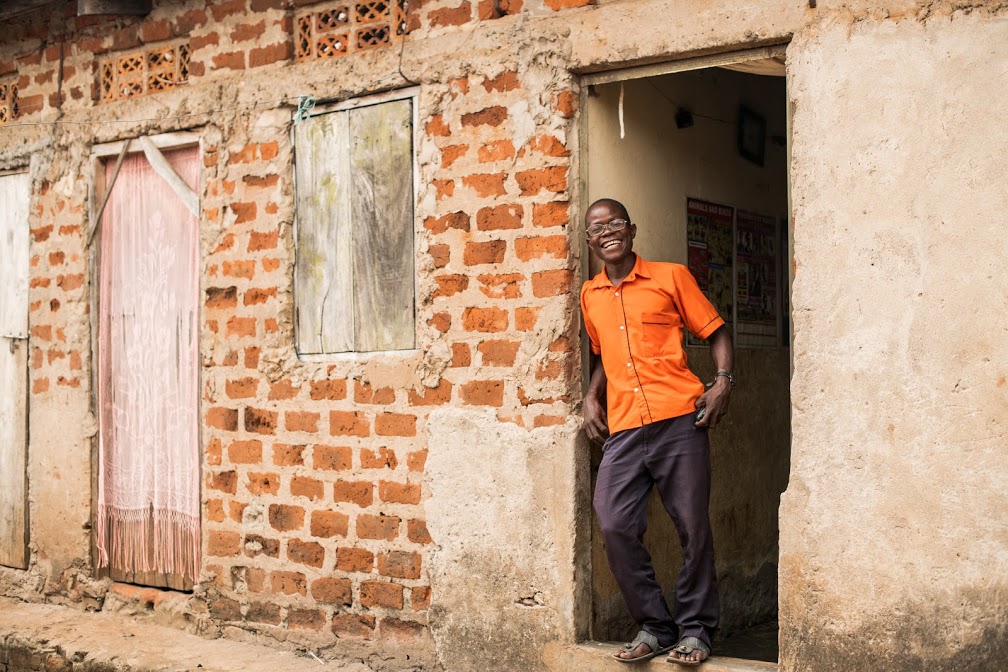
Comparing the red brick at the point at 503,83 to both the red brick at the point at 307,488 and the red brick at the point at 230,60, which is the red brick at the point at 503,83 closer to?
the red brick at the point at 230,60

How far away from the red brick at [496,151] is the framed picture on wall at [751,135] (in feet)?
5.40

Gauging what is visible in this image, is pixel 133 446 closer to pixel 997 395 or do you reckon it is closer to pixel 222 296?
pixel 222 296

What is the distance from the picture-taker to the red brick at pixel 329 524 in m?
5.82

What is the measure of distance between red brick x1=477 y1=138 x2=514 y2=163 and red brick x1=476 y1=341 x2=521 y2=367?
0.78 meters

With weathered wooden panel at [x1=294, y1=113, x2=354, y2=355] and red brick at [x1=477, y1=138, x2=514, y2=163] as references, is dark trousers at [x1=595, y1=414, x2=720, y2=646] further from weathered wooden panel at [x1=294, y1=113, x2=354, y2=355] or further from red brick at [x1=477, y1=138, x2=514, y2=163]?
weathered wooden panel at [x1=294, y1=113, x2=354, y2=355]

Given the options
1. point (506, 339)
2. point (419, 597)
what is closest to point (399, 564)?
point (419, 597)

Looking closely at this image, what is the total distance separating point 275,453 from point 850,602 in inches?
111

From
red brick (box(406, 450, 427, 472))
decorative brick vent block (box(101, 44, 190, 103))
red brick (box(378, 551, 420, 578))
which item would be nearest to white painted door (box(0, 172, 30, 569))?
decorative brick vent block (box(101, 44, 190, 103))

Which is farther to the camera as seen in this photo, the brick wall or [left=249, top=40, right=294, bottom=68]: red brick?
[left=249, top=40, right=294, bottom=68]: red brick

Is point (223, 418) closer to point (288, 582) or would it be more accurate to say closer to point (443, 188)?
point (288, 582)

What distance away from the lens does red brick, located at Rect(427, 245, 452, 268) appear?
18.2 feet

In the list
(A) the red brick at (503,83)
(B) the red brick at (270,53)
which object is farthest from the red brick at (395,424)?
(B) the red brick at (270,53)

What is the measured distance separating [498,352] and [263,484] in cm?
149

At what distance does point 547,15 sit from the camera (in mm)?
5324
